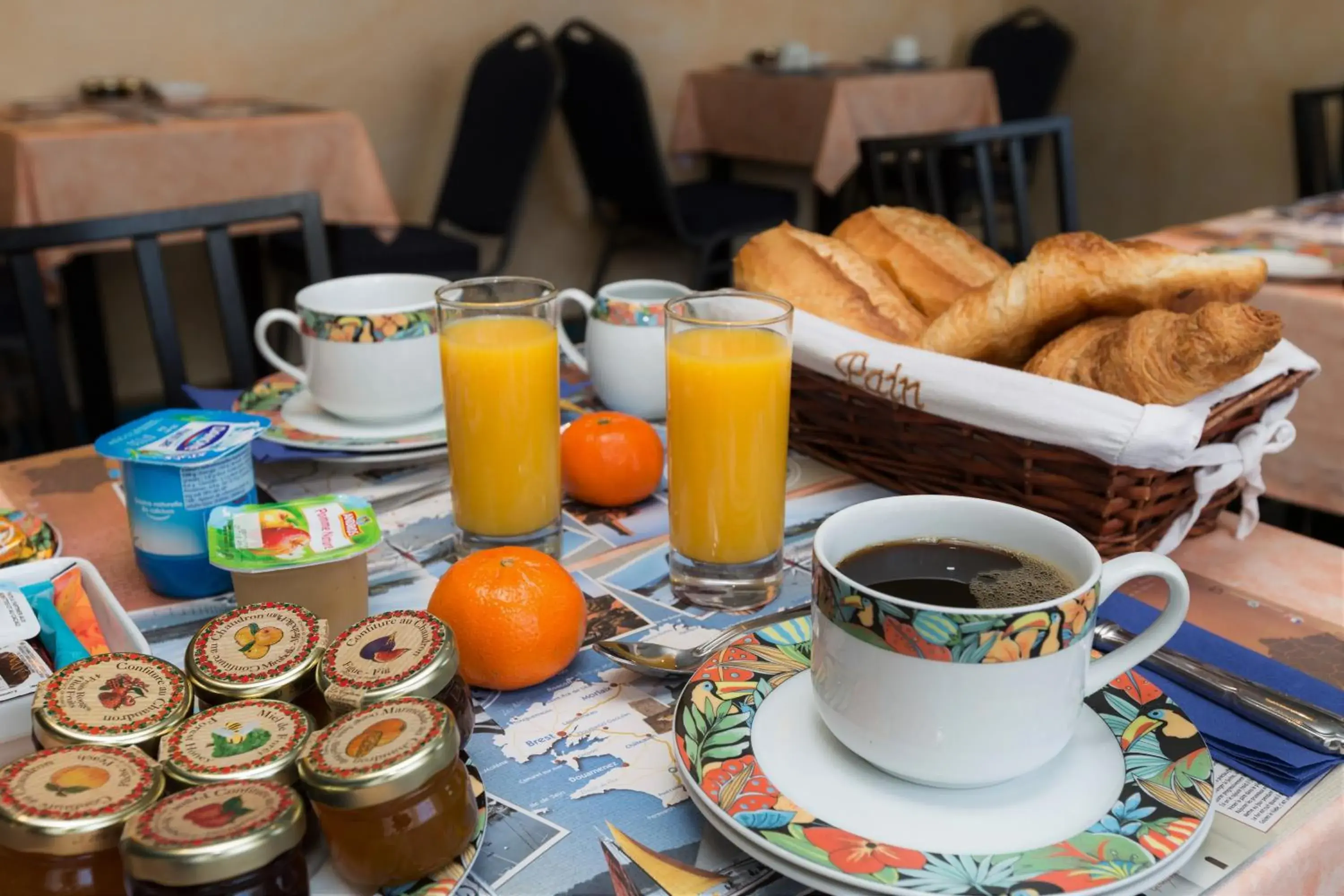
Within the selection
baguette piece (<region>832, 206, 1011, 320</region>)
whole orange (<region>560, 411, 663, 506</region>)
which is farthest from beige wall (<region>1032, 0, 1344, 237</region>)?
whole orange (<region>560, 411, 663, 506</region>)

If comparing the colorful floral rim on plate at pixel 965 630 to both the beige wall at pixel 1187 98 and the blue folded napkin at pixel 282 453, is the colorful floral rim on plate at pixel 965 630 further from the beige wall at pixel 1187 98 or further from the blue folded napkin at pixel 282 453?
the beige wall at pixel 1187 98

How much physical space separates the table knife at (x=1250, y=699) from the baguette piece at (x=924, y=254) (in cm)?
43

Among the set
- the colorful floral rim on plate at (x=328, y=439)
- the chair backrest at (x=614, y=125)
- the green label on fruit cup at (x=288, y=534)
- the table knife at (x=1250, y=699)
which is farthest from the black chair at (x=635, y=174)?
the table knife at (x=1250, y=699)

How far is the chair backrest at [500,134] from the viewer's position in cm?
283

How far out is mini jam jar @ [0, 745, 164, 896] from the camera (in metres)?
0.41

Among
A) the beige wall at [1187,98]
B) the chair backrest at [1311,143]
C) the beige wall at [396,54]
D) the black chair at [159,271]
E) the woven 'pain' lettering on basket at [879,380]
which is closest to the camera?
the woven 'pain' lettering on basket at [879,380]

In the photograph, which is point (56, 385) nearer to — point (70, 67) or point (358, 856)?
point (358, 856)

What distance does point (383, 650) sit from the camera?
0.53 meters

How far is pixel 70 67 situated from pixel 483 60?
1.09 m

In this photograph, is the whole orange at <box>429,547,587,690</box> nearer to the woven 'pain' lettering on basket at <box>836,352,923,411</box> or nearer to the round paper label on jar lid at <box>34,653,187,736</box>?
the round paper label on jar lid at <box>34,653,187,736</box>

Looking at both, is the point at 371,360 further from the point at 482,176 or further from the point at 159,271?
the point at 482,176

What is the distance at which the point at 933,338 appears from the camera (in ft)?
2.89

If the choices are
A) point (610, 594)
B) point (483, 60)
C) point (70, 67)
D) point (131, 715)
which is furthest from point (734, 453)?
point (70, 67)

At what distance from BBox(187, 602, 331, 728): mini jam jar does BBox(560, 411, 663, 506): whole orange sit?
0.31 m
